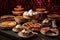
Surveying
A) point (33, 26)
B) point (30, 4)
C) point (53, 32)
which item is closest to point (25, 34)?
point (33, 26)

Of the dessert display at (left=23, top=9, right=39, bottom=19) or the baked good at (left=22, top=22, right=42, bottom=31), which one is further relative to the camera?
the dessert display at (left=23, top=9, right=39, bottom=19)

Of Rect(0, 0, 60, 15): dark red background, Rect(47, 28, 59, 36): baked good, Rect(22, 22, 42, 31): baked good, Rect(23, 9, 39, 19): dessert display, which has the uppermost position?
Rect(0, 0, 60, 15): dark red background

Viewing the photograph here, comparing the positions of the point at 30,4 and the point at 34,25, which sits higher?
the point at 30,4

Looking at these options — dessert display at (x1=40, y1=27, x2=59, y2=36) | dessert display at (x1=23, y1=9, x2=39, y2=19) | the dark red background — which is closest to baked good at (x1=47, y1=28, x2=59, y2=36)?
dessert display at (x1=40, y1=27, x2=59, y2=36)

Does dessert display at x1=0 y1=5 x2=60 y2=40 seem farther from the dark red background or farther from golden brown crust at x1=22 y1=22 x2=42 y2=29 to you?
the dark red background

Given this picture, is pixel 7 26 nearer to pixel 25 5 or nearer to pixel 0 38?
pixel 0 38

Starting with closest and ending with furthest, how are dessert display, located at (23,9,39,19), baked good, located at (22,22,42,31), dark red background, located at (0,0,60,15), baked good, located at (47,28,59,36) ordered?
baked good, located at (47,28,59,36), baked good, located at (22,22,42,31), dessert display, located at (23,9,39,19), dark red background, located at (0,0,60,15)

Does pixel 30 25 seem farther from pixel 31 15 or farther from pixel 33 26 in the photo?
pixel 31 15

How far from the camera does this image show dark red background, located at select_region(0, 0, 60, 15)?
2.69 meters

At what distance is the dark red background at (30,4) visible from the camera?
269 cm

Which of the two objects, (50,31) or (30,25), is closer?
(50,31)

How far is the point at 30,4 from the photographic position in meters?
2.93

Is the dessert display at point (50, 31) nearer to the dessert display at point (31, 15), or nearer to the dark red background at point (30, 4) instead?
the dessert display at point (31, 15)

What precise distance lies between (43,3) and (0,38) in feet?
3.67
